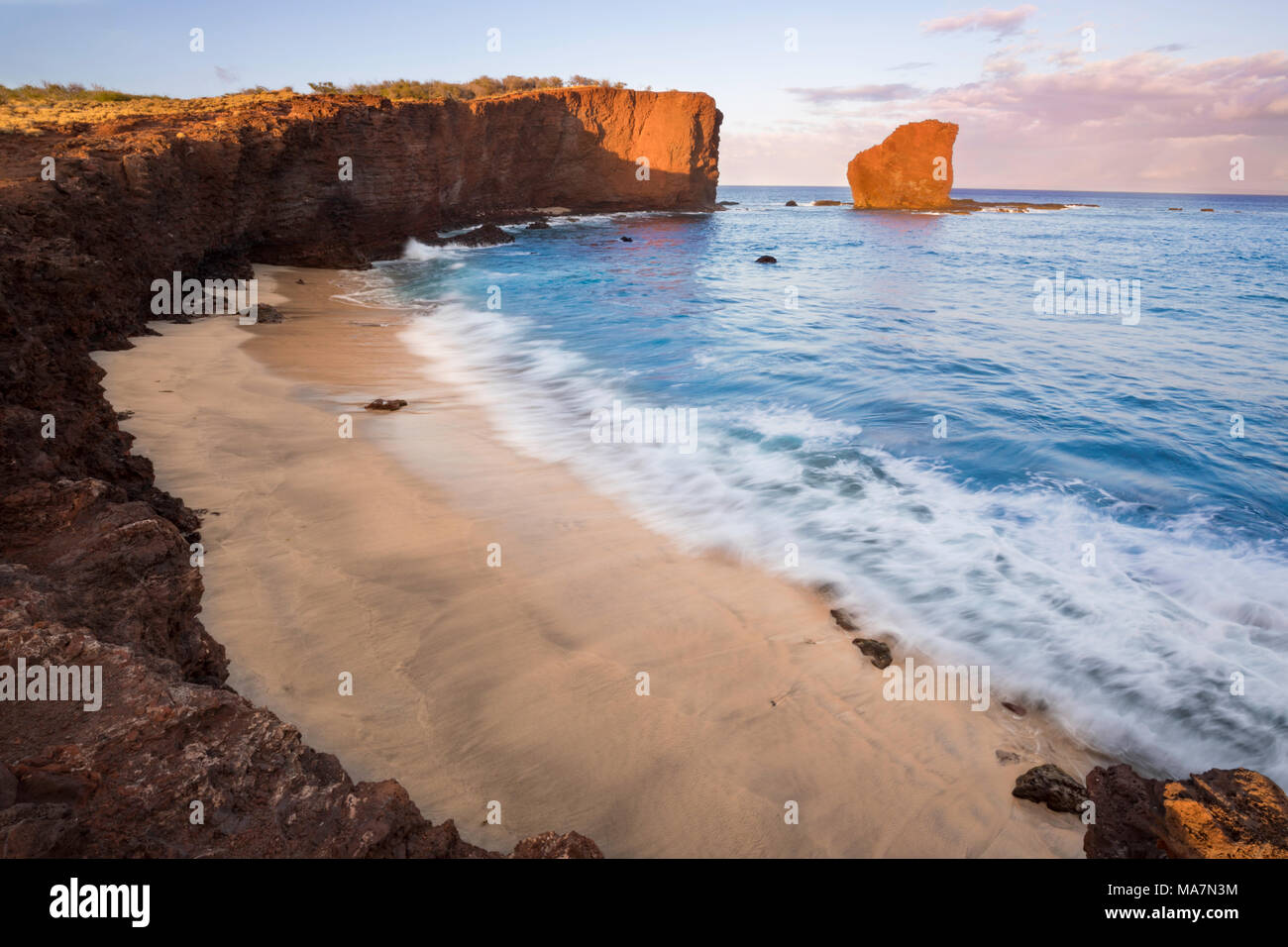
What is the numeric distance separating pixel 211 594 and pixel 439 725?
7.12 ft

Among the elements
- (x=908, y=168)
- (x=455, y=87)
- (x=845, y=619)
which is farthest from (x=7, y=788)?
(x=908, y=168)

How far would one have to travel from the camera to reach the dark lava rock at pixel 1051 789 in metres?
3.71

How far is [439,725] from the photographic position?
4004mm

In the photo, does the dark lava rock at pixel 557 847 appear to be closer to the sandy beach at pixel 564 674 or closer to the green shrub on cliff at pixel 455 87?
the sandy beach at pixel 564 674

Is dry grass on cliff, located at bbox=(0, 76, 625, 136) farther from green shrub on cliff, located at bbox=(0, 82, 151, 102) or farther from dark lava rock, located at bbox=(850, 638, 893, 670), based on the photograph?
dark lava rock, located at bbox=(850, 638, 893, 670)

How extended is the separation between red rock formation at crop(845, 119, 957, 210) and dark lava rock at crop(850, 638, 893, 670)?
80504mm

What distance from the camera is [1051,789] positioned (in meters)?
3.74

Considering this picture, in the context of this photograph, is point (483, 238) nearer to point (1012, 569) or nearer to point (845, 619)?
point (1012, 569)

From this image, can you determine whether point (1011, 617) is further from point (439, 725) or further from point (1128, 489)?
point (439, 725)

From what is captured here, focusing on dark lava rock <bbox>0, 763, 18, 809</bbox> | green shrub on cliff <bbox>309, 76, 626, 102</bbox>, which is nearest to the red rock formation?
green shrub on cliff <bbox>309, 76, 626, 102</bbox>

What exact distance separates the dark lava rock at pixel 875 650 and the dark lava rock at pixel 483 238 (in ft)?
112

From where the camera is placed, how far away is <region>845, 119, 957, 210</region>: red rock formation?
72250 mm

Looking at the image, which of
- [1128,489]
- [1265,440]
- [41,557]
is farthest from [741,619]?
[1265,440]
